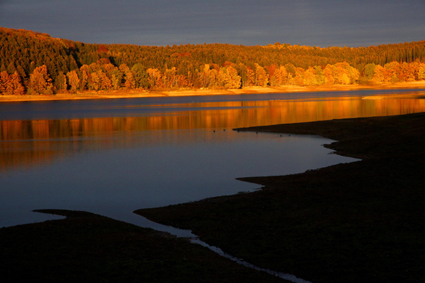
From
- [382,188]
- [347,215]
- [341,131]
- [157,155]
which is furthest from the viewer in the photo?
[341,131]

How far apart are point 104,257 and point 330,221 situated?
6699 millimetres

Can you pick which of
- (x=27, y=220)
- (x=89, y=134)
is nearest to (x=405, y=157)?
(x=27, y=220)

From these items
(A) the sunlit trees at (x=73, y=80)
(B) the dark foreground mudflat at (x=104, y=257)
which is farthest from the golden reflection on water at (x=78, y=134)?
(A) the sunlit trees at (x=73, y=80)

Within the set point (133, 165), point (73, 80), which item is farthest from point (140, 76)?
point (133, 165)

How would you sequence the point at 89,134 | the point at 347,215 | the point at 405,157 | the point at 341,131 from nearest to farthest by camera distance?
the point at 347,215 < the point at 405,157 < the point at 341,131 < the point at 89,134

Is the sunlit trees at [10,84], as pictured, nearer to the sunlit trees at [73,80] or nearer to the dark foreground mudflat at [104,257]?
the sunlit trees at [73,80]

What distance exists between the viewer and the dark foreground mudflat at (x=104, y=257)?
1037 cm

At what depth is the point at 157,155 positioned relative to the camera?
34438mm

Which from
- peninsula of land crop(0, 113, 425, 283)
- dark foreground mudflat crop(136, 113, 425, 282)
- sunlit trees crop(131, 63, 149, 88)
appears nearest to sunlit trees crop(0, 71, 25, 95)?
sunlit trees crop(131, 63, 149, 88)

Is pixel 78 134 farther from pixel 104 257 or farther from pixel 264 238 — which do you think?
pixel 104 257

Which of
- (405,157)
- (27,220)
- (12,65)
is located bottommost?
(27,220)

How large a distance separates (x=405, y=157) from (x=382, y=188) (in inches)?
189

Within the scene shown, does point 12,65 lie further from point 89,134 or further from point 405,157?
point 405,157

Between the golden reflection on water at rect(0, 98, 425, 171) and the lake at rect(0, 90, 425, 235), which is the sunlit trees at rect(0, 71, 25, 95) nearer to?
the golden reflection on water at rect(0, 98, 425, 171)
